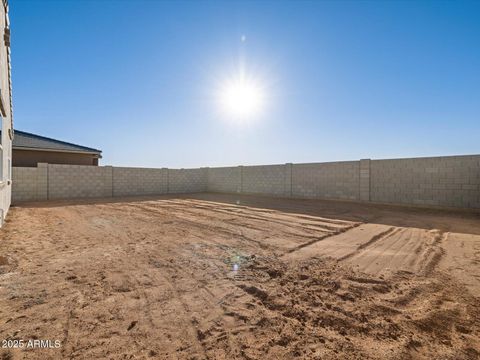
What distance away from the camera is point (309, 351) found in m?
1.63

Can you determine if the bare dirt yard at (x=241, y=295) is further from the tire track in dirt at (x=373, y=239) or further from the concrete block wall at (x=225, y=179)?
the concrete block wall at (x=225, y=179)

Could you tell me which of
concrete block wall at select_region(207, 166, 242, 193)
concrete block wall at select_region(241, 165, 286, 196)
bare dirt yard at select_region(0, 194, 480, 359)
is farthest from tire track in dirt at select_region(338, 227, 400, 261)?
concrete block wall at select_region(207, 166, 242, 193)

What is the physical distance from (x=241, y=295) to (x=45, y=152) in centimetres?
1580

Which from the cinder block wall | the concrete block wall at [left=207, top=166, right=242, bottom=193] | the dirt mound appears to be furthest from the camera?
the concrete block wall at [left=207, top=166, right=242, bottom=193]

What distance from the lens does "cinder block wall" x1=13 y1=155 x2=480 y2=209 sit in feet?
25.2

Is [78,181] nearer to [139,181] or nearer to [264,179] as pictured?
[139,181]

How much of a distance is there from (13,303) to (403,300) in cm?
365

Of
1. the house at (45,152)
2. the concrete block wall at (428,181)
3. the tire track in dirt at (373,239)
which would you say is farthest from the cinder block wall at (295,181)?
the tire track in dirt at (373,239)

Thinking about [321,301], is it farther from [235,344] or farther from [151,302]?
[151,302]

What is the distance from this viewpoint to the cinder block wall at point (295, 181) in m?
7.68

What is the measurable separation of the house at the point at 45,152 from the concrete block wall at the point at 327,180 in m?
13.0

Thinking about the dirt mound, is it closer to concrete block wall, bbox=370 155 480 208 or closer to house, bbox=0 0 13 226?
house, bbox=0 0 13 226

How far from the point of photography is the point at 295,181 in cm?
1188

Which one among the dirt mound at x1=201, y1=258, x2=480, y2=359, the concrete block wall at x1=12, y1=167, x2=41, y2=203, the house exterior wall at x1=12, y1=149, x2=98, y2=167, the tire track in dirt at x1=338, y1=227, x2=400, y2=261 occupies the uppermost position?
the house exterior wall at x1=12, y1=149, x2=98, y2=167
